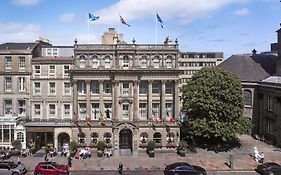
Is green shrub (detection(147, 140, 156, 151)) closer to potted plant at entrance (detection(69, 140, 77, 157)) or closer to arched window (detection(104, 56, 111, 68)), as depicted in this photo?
potted plant at entrance (detection(69, 140, 77, 157))

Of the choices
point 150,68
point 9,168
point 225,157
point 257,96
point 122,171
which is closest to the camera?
point 9,168

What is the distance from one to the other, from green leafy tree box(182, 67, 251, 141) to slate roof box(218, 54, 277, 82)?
13.2 m

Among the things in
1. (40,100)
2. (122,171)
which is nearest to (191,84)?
(122,171)

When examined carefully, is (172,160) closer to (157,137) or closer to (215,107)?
(157,137)

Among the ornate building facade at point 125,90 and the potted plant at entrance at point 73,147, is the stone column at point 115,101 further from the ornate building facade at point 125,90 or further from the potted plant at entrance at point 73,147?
the potted plant at entrance at point 73,147

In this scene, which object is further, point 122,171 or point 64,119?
point 64,119

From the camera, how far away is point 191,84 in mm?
63406

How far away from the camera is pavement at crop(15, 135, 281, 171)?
5203 centimetres

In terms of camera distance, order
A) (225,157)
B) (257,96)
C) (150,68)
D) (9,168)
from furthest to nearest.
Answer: (257,96), (150,68), (225,157), (9,168)

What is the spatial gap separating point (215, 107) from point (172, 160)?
11.8m

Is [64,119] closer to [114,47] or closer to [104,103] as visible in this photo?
[104,103]

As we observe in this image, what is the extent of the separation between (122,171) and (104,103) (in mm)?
16820

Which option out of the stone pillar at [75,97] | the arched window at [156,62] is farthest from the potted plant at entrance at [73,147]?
the arched window at [156,62]

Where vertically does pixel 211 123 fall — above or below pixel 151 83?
below
